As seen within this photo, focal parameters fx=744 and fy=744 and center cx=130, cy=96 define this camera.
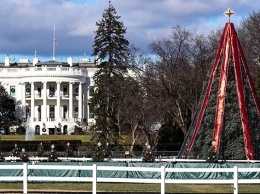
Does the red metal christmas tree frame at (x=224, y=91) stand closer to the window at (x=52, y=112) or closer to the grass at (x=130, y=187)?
the grass at (x=130, y=187)

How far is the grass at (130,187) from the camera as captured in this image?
994 inches

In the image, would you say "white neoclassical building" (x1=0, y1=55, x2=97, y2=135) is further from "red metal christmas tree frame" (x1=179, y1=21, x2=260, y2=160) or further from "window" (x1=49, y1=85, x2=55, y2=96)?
"red metal christmas tree frame" (x1=179, y1=21, x2=260, y2=160)

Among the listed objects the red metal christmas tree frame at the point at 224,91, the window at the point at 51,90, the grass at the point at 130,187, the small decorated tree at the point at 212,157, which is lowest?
the grass at the point at 130,187

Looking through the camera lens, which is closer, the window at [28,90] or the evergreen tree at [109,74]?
the evergreen tree at [109,74]

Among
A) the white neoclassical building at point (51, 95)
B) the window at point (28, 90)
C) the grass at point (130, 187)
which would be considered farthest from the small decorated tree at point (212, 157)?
the window at point (28, 90)

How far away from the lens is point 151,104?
56.5 m

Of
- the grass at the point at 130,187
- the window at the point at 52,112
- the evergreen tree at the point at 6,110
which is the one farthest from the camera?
the window at the point at 52,112

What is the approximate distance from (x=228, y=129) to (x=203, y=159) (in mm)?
1870

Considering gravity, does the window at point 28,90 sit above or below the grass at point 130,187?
above

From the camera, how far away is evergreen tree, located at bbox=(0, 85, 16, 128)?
106 meters

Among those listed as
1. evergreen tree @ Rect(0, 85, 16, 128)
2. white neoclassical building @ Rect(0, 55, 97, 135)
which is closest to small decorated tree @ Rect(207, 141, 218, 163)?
evergreen tree @ Rect(0, 85, 16, 128)

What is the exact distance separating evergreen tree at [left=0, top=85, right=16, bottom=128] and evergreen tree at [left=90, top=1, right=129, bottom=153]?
39.8 m

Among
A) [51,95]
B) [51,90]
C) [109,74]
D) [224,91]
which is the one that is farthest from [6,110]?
[224,91]

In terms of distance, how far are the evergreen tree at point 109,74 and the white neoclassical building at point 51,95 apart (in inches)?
1933
